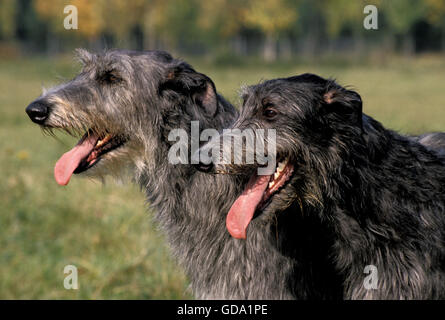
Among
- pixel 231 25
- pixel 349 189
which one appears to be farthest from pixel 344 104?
pixel 231 25

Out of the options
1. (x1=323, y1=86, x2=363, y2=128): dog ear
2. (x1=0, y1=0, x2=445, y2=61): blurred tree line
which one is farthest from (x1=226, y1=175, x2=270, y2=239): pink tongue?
(x1=0, y1=0, x2=445, y2=61): blurred tree line

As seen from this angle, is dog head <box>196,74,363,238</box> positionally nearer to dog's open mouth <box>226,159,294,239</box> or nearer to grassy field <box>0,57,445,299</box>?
dog's open mouth <box>226,159,294,239</box>

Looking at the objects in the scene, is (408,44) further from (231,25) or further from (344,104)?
(344,104)

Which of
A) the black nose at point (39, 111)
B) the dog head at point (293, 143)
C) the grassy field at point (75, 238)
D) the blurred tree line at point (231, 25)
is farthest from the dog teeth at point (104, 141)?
the blurred tree line at point (231, 25)

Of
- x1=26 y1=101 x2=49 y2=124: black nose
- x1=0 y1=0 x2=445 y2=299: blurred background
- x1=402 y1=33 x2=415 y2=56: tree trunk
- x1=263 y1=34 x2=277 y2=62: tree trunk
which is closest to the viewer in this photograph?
x1=26 y1=101 x2=49 y2=124: black nose

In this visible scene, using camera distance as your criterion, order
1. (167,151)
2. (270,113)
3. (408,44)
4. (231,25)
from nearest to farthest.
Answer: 1. (270,113)
2. (167,151)
3. (231,25)
4. (408,44)

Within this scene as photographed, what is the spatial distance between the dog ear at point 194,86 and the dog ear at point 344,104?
3.01 feet

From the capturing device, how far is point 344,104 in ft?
11.2

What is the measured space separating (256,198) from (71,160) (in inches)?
58.2

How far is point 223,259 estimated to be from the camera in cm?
409

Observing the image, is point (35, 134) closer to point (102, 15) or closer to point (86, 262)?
point (86, 262)

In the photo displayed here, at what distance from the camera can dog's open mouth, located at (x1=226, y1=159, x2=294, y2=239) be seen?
3.44 m

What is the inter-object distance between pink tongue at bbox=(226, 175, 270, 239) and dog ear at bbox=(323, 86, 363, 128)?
1.86 ft
